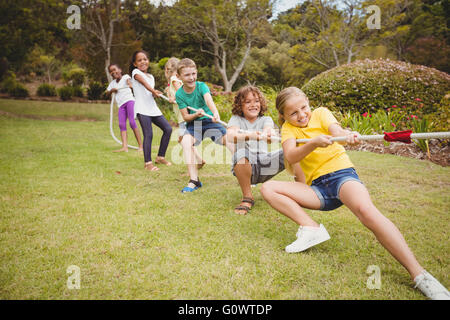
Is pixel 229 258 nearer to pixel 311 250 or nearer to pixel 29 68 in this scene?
pixel 311 250

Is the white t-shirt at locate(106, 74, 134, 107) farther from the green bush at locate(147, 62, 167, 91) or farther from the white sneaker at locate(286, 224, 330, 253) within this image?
the green bush at locate(147, 62, 167, 91)

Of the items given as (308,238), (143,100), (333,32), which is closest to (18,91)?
(333,32)

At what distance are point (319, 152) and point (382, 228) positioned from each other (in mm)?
718

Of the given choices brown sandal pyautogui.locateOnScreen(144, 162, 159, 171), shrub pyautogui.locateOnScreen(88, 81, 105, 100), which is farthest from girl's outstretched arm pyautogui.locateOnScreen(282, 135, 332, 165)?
shrub pyautogui.locateOnScreen(88, 81, 105, 100)

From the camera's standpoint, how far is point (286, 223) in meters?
2.86

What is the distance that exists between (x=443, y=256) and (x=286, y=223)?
3.85 feet

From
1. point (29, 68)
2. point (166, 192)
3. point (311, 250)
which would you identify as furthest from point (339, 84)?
point (29, 68)

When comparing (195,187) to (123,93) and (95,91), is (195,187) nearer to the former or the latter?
(123,93)

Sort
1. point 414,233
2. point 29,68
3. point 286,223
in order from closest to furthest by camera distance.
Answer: point 414,233
point 286,223
point 29,68

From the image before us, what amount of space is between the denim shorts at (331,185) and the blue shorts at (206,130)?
179 centimetres

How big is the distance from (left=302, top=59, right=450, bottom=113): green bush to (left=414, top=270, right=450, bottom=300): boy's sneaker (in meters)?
5.73

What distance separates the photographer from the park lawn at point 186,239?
6.10 feet

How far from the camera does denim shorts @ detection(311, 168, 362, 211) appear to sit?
86.6 inches

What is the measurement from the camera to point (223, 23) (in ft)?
61.6
